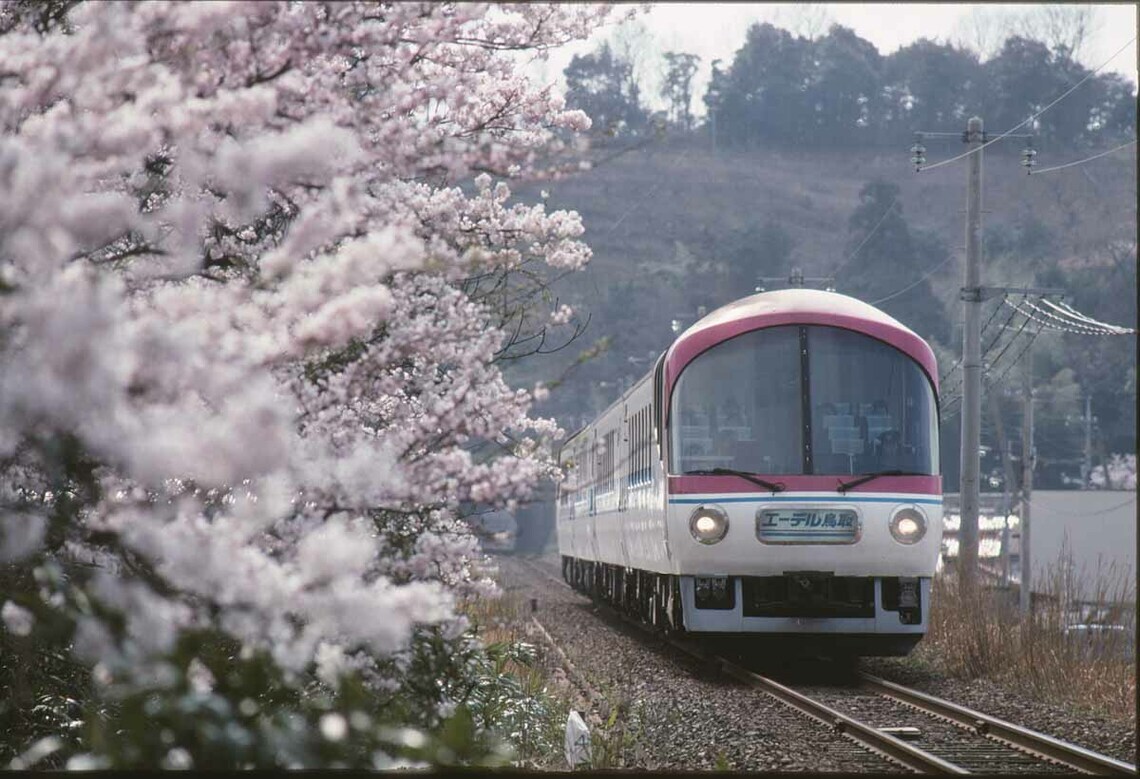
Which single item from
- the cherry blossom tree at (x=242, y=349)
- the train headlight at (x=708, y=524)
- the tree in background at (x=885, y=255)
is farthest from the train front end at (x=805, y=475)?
the tree in background at (x=885, y=255)

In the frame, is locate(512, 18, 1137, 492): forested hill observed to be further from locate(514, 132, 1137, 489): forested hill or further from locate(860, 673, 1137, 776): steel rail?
locate(860, 673, 1137, 776): steel rail

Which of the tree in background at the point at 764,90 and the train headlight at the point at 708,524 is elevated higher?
the tree in background at the point at 764,90

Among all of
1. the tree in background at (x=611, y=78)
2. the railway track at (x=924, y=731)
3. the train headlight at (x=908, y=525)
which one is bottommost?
the railway track at (x=924, y=731)

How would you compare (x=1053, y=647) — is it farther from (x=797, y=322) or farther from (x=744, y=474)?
(x=797, y=322)

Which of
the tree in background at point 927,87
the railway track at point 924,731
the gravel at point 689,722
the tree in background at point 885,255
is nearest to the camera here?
the railway track at point 924,731

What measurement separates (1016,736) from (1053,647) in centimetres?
378

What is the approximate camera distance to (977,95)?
114375mm

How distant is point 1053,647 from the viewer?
13930 millimetres

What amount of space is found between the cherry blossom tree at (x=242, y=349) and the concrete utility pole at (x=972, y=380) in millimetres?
13840

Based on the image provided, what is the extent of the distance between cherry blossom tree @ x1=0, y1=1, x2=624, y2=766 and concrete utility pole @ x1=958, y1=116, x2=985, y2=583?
13840mm

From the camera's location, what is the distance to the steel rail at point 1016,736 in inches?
358

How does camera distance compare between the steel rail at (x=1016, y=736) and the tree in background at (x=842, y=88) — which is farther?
the tree in background at (x=842, y=88)

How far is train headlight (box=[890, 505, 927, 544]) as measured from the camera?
1372 centimetres

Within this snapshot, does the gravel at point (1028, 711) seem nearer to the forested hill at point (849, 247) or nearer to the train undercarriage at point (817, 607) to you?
the train undercarriage at point (817, 607)
